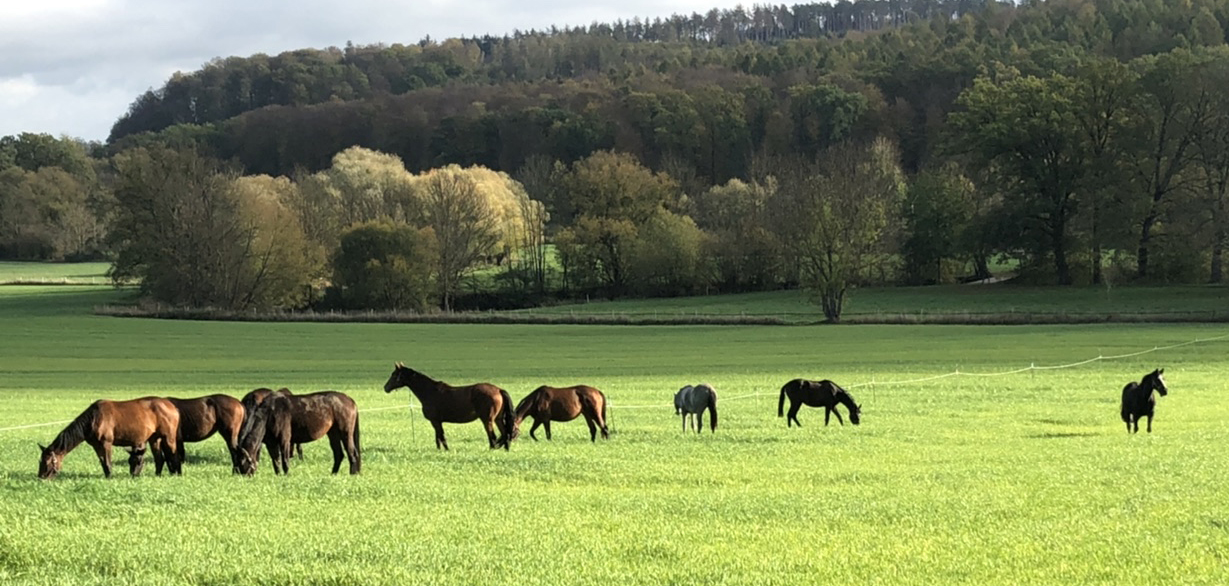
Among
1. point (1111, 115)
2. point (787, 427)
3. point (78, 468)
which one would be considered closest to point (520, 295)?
point (1111, 115)

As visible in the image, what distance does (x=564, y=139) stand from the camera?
165 m

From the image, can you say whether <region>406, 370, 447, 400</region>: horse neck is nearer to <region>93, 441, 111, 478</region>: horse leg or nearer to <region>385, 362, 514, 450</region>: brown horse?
<region>385, 362, 514, 450</region>: brown horse

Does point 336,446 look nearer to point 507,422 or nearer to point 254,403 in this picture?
point 254,403

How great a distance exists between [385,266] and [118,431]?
80648mm

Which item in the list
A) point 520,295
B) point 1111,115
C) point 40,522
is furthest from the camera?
point 520,295

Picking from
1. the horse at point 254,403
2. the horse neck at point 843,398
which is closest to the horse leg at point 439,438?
the horse at point 254,403

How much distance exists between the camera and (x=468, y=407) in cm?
2214

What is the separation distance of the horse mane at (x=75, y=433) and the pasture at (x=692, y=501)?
682 millimetres

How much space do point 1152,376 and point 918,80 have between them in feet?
479

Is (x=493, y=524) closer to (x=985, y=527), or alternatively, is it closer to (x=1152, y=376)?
(x=985, y=527)

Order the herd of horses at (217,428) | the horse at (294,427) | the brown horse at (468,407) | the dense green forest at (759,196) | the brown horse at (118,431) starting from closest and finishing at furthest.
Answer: the brown horse at (118,431) → the herd of horses at (217,428) → the horse at (294,427) → the brown horse at (468,407) → the dense green forest at (759,196)

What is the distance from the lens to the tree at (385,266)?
9725cm

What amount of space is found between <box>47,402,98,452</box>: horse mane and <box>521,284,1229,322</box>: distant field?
69.1 m

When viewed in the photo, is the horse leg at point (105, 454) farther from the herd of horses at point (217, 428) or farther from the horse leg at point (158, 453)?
the horse leg at point (158, 453)
